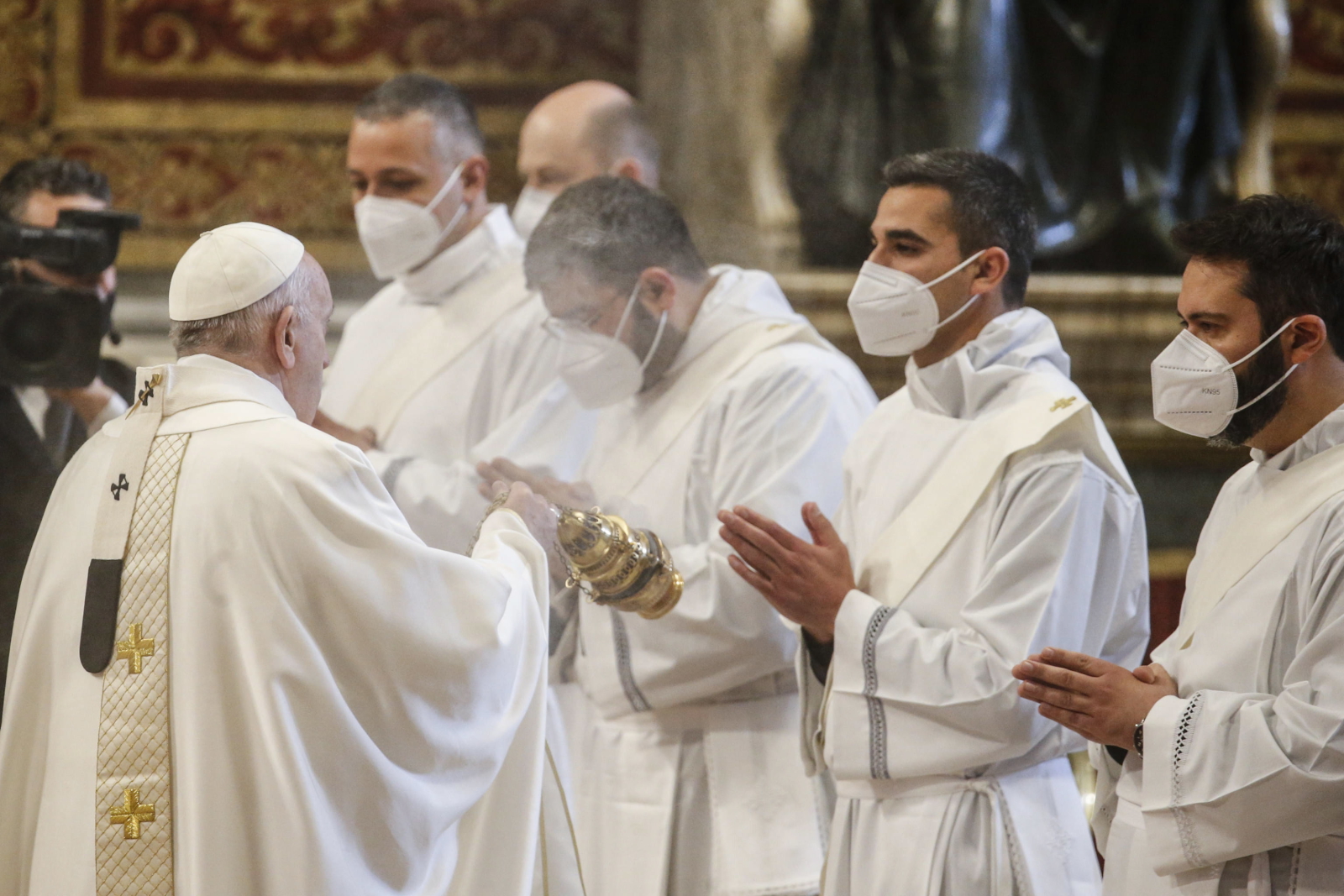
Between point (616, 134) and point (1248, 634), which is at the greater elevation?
point (616, 134)

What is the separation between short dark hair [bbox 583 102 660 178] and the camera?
5.09 meters

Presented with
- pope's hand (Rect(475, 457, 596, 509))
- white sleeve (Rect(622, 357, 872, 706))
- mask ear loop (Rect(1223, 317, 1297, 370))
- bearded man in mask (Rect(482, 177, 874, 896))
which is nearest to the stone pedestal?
bearded man in mask (Rect(482, 177, 874, 896))

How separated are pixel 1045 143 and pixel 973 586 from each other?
3202 millimetres

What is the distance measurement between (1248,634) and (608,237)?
1.84 meters

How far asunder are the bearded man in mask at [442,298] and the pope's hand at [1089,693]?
1.83m

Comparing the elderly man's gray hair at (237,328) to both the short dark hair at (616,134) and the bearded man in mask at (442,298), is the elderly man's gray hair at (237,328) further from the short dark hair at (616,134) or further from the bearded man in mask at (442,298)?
the short dark hair at (616,134)

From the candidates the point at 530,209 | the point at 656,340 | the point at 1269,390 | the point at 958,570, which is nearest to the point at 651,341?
the point at 656,340

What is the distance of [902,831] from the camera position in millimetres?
3098

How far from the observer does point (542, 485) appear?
362cm

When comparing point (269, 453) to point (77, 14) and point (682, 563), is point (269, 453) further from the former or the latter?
point (77, 14)

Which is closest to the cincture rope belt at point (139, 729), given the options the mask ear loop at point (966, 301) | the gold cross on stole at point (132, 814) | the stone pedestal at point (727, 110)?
the gold cross on stole at point (132, 814)

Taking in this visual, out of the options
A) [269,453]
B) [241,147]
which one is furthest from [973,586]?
[241,147]

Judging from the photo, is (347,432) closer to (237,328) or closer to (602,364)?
(602,364)

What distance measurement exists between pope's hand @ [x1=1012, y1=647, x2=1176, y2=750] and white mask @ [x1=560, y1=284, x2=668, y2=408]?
1.50 m
